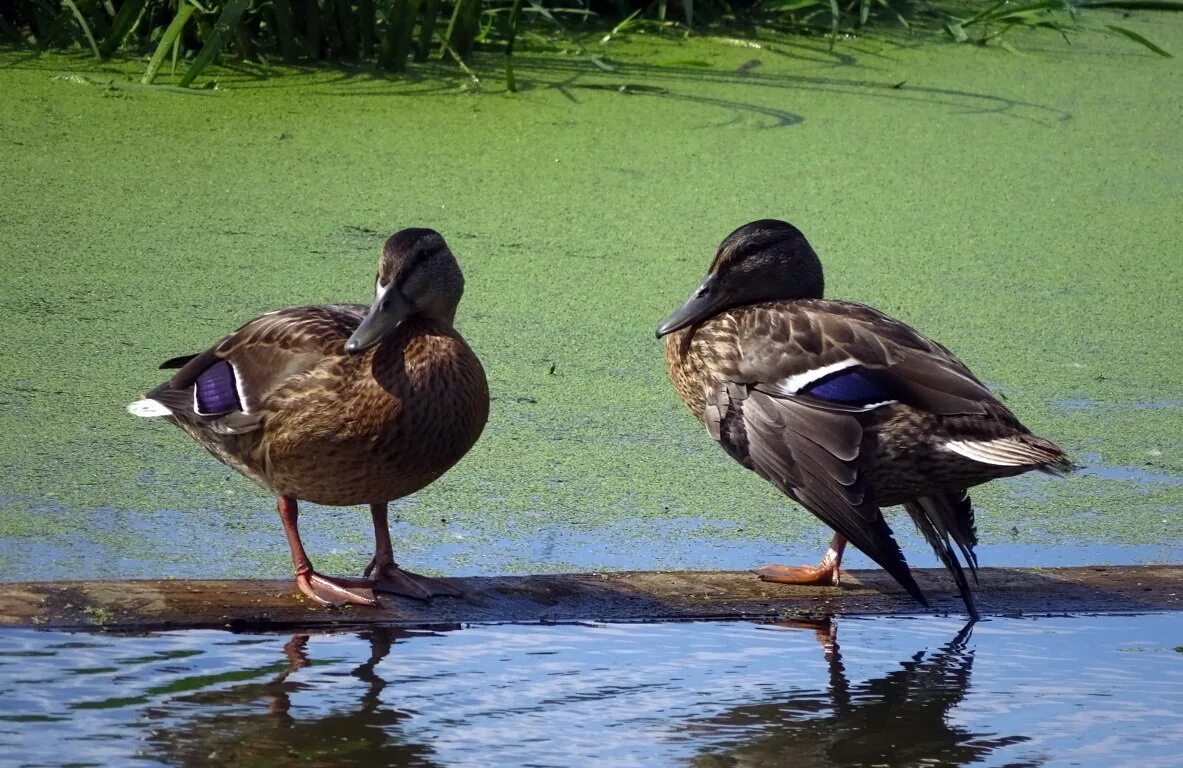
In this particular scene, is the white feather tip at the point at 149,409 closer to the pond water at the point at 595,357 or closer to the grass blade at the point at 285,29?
the pond water at the point at 595,357

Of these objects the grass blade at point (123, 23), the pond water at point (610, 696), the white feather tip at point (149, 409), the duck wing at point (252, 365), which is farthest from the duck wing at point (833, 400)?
the grass blade at point (123, 23)

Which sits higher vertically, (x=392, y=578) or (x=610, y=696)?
(x=392, y=578)

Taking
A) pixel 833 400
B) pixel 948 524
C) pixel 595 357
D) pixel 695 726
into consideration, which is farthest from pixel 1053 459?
pixel 595 357

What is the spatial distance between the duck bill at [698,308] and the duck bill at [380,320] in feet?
2.17

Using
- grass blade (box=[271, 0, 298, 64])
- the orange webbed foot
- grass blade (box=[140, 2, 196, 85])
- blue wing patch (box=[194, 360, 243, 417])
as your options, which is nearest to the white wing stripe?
the orange webbed foot

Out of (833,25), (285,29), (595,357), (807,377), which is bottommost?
(595,357)

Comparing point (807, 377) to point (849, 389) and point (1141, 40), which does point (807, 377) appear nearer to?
point (849, 389)

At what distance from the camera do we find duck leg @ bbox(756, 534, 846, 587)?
3201 mm

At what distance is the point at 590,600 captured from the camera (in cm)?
301

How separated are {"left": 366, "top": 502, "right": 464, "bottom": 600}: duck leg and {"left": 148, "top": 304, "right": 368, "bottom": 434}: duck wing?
28 cm

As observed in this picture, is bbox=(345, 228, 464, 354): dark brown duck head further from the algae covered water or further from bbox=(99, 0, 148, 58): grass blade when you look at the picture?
bbox=(99, 0, 148, 58): grass blade

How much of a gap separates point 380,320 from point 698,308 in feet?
2.80

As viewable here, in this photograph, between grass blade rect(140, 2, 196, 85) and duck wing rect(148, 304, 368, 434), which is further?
grass blade rect(140, 2, 196, 85)

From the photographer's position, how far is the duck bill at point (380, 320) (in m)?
3.07
